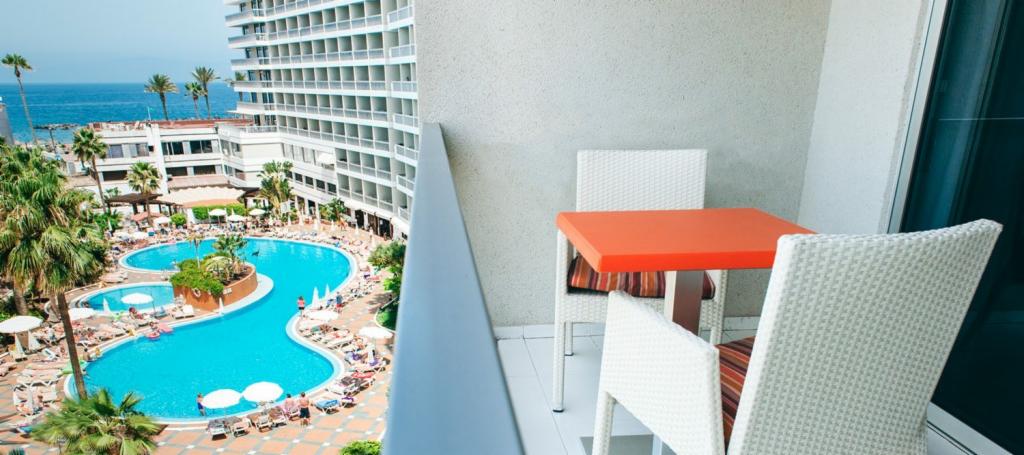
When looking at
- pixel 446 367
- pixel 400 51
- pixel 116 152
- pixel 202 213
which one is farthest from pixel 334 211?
pixel 446 367

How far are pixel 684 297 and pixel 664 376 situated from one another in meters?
0.50

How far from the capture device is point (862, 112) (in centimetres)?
218

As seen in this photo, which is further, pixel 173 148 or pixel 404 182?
pixel 173 148

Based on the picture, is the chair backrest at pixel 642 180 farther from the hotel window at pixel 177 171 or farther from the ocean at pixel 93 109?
the ocean at pixel 93 109

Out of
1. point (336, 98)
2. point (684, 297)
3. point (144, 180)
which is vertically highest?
point (684, 297)

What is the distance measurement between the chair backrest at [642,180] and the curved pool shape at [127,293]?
18.1m

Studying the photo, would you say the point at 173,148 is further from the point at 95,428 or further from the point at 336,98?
the point at 95,428

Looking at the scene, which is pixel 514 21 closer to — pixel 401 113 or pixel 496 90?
pixel 496 90

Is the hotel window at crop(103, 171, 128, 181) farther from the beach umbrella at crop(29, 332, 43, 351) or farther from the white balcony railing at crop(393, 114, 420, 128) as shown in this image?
the beach umbrella at crop(29, 332, 43, 351)

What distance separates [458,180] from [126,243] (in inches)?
960

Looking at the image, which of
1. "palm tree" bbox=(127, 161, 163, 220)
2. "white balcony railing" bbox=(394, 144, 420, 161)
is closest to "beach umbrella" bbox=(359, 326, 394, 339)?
"white balcony railing" bbox=(394, 144, 420, 161)

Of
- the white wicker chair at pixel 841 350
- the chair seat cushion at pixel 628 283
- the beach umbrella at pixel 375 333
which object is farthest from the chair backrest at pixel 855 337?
the beach umbrella at pixel 375 333

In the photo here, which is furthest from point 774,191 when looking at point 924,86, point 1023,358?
point 1023,358

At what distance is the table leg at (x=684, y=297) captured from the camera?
1530 mm
